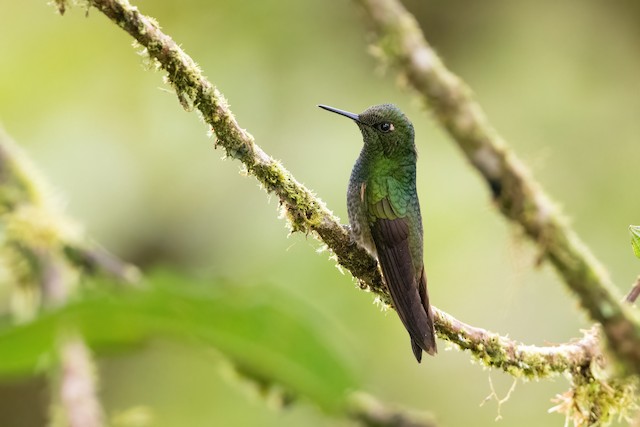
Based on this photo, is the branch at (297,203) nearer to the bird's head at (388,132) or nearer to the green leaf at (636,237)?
the green leaf at (636,237)

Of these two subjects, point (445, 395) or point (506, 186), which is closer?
point (506, 186)

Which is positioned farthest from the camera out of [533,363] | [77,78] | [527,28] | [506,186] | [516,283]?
[527,28]

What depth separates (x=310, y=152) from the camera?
6.75 metres

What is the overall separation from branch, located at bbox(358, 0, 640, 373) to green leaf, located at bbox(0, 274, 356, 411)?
1.31ft

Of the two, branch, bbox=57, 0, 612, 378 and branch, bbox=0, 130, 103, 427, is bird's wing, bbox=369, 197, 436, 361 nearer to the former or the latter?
branch, bbox=57, 0, 612, 378

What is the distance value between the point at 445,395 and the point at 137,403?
8.42 feet

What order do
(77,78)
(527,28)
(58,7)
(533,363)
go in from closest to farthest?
(58,7) → (533,363) → (77,78) → (527,28)

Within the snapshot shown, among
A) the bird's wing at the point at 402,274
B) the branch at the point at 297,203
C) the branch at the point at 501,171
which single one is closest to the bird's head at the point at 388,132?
the bird's wing at the point at 402,274

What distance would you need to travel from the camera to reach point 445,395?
631cm

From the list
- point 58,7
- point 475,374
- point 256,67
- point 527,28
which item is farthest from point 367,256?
point 527,28

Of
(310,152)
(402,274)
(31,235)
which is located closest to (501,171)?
(402,274)

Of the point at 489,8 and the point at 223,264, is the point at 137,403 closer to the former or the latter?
the point at 223,264

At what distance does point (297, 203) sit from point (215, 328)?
4.09 ft

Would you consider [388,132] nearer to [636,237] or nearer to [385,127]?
[385,127]
